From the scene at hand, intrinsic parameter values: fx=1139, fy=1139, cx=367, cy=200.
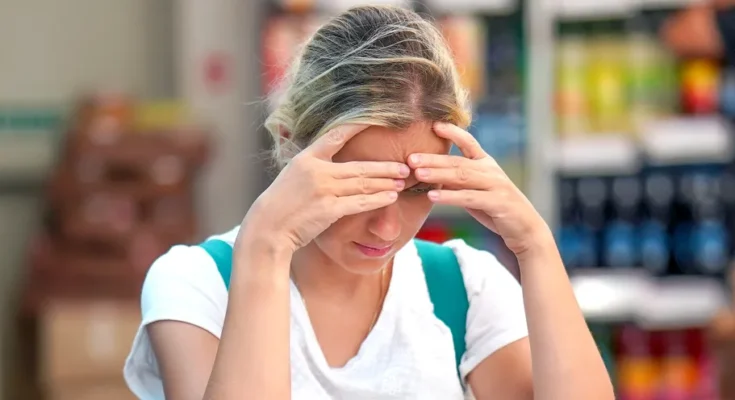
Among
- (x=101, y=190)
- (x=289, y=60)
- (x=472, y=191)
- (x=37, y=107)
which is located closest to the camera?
(x=472, y=191)

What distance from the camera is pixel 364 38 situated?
5.17 feet

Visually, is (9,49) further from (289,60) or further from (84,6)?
(289,60)

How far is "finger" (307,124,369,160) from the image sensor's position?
4.93 ft

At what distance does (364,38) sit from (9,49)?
3.55m

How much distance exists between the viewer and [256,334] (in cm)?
152

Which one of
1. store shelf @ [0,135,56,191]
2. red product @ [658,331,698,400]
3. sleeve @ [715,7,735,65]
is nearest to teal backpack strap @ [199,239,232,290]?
sleeve @ [715,7,735,65]

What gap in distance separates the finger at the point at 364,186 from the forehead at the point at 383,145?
41mm

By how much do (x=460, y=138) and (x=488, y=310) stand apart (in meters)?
0.30

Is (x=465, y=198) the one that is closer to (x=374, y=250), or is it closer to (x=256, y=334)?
(x=374, y=250)

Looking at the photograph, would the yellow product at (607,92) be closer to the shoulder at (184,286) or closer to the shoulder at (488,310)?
the shoulder at (488,310)

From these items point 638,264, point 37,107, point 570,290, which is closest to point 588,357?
Answer: point 570,290

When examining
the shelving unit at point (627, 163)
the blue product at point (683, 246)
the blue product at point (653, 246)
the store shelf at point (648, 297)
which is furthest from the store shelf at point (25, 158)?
the blue product at point (683, 246)

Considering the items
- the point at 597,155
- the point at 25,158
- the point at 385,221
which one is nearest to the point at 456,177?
the point at 385,221

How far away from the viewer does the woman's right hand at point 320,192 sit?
150 centimetres
